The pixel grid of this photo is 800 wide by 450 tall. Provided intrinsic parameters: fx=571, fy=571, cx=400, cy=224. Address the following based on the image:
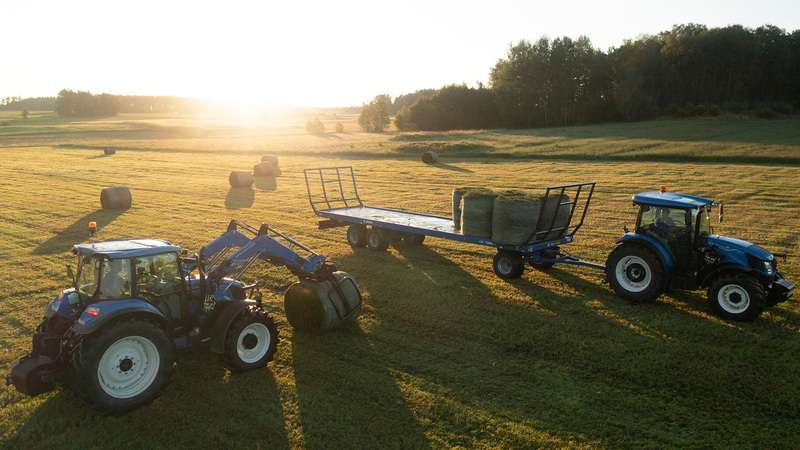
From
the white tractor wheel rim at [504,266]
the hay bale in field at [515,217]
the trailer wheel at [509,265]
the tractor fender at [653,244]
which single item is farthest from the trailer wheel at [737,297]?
the white tractor wheel rim at [504,266]

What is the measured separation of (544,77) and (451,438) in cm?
7840

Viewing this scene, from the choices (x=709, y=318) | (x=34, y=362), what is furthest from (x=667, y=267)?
(x=34, y=362)

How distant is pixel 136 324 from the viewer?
23.6 ft

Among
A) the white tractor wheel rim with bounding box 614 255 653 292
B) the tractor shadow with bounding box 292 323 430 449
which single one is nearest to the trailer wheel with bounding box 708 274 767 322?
the white tractor wheel rim with bounding box 614 255 653 292

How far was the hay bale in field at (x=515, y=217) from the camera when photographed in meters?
12.3

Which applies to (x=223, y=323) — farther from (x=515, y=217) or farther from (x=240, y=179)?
(x=240, y=179)

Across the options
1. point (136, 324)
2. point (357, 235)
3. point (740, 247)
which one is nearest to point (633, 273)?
point (740, 247)

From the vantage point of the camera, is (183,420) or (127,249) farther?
(127,249)

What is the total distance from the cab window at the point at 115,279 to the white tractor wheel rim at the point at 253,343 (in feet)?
5.55

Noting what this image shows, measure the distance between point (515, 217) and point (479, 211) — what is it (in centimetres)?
92

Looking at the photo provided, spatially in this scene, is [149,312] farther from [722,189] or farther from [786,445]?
[722,189]

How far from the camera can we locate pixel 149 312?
7422 millimetres

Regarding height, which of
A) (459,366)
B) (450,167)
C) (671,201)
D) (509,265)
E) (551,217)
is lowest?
(459,366)

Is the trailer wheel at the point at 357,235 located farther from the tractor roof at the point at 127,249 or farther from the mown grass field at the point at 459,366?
the tractor roof at the point at 127,249
